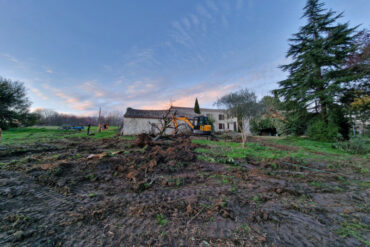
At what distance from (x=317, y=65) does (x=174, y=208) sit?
19.3m

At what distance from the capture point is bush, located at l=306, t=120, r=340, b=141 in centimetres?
1251

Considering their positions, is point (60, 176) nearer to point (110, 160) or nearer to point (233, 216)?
point (110, 160)

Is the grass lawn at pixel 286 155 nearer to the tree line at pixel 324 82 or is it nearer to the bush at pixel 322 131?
the tree line at pixel 324 82

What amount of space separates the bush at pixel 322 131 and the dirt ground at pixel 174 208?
11.6 metres

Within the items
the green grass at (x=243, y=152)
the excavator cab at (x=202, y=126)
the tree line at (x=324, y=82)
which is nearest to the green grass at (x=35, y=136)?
the excavator cab at (x=202, y=126)

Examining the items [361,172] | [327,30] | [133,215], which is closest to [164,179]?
[133,215]

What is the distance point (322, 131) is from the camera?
13.2 metres

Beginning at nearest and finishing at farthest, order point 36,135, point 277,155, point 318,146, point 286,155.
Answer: point 277,155
point 286,155
point 318,146
point 36,135

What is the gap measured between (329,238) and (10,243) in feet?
14.6

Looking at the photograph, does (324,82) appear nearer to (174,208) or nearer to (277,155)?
(277,155)

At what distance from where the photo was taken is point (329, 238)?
6.40 ft

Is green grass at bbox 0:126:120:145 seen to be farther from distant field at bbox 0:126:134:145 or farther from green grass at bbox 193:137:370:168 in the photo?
green grass at bbox 193:137:370:168

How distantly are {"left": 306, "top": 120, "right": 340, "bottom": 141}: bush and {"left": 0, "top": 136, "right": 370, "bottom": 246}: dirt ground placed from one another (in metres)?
11.6

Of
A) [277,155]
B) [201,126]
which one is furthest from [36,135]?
[277,155]
